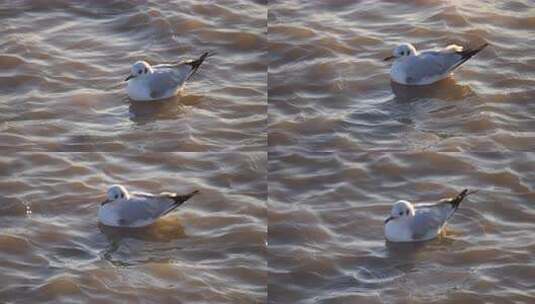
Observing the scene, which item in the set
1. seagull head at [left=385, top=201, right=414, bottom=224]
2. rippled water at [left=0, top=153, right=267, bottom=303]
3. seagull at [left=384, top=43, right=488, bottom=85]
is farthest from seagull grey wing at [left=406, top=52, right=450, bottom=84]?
seagull head at [left=385, top=201, right=414, bottom=224]

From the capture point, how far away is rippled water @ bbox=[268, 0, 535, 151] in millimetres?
11117

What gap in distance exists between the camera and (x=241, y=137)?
36.7 feet

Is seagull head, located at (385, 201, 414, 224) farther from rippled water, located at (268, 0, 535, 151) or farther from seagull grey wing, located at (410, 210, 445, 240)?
rippled water, located at (268, 0, 535, 151)

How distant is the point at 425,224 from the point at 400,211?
0.22 metres

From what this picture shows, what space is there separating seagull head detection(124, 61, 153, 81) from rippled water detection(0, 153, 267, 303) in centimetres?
90

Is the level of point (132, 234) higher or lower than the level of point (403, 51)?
lower

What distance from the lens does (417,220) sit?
9.98 metres

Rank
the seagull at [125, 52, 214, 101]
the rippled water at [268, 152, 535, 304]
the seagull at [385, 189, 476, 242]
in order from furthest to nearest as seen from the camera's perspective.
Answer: the seagull at [125, 52, 214, 101]
the seagull at [385, 189, 476, 242]
the rippled water at [268, 152, 535, 304]

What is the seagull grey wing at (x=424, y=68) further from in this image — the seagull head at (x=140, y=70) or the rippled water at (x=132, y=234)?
the seagull head at (x=140, y=70)

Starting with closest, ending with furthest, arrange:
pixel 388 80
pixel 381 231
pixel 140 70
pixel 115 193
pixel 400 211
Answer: pixel 400 211
pixel 381 231
pixel 115 193
pixel 140 70
pixel 388 80

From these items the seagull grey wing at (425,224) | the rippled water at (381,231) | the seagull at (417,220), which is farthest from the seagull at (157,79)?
the seagull grey wing at (425,224)

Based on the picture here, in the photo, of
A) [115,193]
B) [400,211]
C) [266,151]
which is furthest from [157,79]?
[400,211]

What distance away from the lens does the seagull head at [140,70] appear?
11.6m

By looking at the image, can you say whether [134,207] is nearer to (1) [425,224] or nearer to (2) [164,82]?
(2) [164,82]
